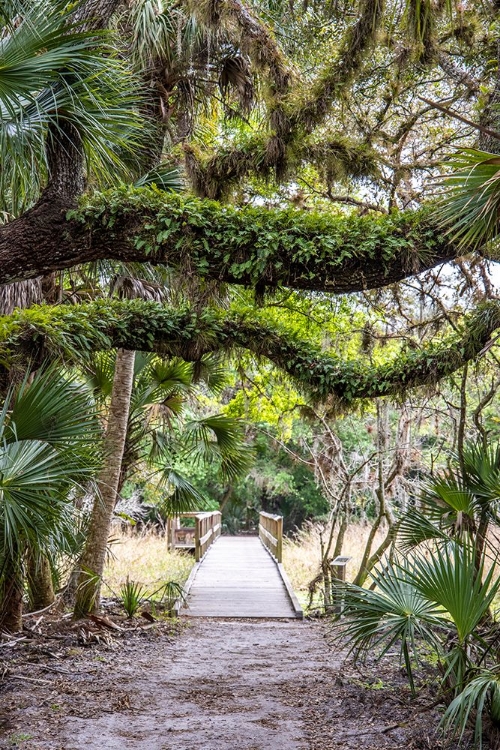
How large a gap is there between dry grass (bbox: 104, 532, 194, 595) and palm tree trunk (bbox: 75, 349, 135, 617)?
252 cm

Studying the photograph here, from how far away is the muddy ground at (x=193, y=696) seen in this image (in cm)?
361

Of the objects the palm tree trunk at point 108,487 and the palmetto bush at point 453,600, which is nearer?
the palmetto bush at point 453,600

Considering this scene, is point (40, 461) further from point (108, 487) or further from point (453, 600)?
point (108, 487)

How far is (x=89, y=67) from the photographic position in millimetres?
3904

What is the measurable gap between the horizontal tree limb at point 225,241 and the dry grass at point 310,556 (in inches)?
279

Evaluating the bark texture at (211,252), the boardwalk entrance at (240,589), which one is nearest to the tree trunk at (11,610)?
the boardwalk entrance at (240,589)

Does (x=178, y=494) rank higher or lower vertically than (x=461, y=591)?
higher

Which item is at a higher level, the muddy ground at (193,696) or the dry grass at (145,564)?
the dry grass at (145,564)

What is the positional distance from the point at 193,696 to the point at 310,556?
8632mm

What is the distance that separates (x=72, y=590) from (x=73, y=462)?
12.8 feet

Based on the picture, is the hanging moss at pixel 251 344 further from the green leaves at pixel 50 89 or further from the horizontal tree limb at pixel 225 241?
the green leaves at pixel 50 89

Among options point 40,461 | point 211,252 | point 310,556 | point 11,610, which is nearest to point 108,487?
point 11,610

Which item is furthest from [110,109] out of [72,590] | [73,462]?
[72,590]

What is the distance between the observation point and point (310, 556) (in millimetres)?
13008
